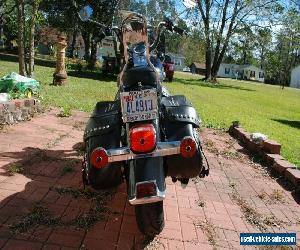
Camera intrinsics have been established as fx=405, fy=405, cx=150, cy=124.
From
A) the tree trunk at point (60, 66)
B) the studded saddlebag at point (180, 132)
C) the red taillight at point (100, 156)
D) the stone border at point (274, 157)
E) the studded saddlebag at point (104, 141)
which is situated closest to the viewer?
the red taillight at point (100, 156)

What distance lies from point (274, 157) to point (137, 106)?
13.3 ft

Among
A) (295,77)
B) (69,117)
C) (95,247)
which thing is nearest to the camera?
(95,247)

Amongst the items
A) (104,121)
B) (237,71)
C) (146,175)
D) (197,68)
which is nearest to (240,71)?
(237,71)

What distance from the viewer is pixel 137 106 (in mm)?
3270

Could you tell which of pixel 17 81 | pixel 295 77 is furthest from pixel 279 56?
pixel 17 81

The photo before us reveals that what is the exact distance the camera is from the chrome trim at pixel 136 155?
3172mm

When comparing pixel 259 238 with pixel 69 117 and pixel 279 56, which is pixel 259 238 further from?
pixel 279 56

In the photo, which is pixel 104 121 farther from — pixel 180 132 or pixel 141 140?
pixel 180 132

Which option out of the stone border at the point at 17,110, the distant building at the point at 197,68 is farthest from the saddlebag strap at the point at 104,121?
the distant building at the point at 197,68

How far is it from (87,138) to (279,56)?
296 feet

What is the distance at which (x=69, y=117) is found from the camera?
28.8 feet

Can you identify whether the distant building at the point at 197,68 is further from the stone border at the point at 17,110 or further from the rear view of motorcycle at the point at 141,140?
the rear view of motorcycle at the point at 141,140

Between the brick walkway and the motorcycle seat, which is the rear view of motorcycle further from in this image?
the brick walkway

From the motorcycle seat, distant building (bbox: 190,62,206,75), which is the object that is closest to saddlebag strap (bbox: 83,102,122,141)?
the motorcycle seat
